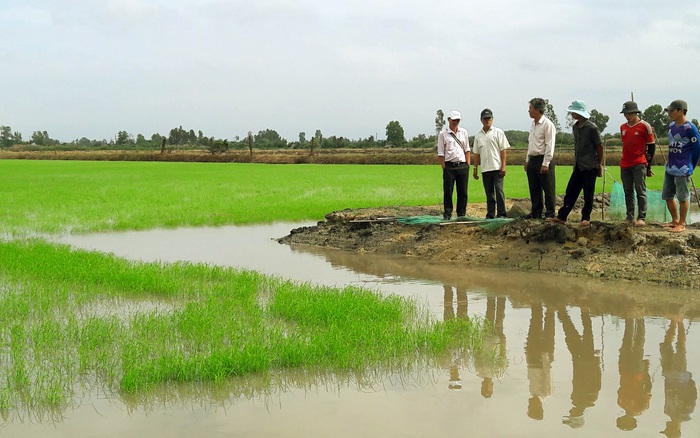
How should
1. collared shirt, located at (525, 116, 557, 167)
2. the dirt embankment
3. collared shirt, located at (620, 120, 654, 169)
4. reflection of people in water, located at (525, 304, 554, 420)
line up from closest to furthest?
1. reflection of people in water, located at (525, 304, 554, 420)
2. the dirt embankment
3. collared shirt, located at (620, 120, 654, 169)
4. collared shirt, located at (525, 116, 557, 167)

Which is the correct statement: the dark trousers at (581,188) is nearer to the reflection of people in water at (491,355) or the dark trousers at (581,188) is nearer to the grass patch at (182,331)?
the reflection of people in water at (491,355)

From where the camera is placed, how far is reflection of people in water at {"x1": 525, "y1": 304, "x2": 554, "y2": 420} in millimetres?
3482

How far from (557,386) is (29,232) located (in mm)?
9155

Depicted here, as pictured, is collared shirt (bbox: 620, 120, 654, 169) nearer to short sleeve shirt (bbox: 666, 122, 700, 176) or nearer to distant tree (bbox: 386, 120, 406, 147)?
short sleeve shirt (bbox: 666, 122, 700, 176)

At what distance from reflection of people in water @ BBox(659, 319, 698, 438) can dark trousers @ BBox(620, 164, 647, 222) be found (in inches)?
115

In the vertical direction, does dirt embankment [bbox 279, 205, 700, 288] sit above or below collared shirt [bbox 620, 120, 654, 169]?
below

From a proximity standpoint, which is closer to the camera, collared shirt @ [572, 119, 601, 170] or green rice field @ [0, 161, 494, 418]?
green rice field @ [0, 161, 494, 418]

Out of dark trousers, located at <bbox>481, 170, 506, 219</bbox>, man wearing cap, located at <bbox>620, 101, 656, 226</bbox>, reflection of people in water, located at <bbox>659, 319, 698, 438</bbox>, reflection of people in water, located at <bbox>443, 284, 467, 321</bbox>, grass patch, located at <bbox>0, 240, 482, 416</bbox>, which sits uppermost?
man wearing cap, located at <bbox>620, 101, 656, 226</bbox>

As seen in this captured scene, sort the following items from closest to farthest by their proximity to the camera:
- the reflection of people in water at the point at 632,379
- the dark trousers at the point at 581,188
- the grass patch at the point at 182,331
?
the reflection of people in water at the point at 632,379, the grass patch at the point at 182,331, the dark trousers at the point at 581,188

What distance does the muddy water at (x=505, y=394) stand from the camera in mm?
3168

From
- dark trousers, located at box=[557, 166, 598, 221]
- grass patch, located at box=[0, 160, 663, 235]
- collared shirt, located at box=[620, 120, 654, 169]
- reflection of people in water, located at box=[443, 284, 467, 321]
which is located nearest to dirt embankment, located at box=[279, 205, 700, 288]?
dark trousers, located at box=[557, 166, 598, 221]

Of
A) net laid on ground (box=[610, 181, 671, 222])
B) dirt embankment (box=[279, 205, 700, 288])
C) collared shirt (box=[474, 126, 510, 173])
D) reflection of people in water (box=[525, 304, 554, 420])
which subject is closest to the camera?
reflection of people in water (box=[525, 304, 554, 420])

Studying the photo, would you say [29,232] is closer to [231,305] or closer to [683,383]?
[231,305]

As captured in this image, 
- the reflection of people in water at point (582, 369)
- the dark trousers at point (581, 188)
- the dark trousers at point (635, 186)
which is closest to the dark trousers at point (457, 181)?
the dark trousers at point (581, 188)
